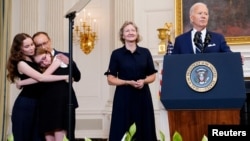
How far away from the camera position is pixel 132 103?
11.5ft

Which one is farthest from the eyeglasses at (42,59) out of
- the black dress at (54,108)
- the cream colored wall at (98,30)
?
the cream colored wall at (98,30)

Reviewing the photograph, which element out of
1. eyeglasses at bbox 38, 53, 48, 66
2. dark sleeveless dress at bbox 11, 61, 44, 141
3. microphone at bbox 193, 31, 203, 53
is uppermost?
microphone at bbox 193, 31, 203, 53

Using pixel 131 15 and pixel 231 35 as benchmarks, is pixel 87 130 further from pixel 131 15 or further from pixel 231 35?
pixel 231 35

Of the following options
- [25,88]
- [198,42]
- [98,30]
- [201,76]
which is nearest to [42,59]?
[25,88]

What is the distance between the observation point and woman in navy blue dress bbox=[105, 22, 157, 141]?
3479 millimetres

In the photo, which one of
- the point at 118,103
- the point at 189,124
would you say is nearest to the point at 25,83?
the point at 118,103

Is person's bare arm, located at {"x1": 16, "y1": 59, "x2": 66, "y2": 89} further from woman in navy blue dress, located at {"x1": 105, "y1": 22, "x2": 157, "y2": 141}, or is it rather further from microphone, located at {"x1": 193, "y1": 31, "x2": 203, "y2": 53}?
microphone, located at {"x1": 193, "y1": 31, "x2": 203, "y2": 53}

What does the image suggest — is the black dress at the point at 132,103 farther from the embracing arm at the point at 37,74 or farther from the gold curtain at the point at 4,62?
the gold curtain at the point at 4,62

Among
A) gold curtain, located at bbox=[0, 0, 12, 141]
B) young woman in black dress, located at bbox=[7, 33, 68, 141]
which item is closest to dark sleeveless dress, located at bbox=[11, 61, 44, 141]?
young woman in black dress, located at bbox=[7, 33, 68, 141]

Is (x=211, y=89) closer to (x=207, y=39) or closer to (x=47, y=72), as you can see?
(x=207, y=39)

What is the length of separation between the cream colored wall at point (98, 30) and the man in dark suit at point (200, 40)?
4.06 metres

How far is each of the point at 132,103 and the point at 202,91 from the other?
3.95ft

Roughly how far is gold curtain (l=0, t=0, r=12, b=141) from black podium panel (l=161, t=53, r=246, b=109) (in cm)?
500

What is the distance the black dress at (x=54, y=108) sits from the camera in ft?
10.0
